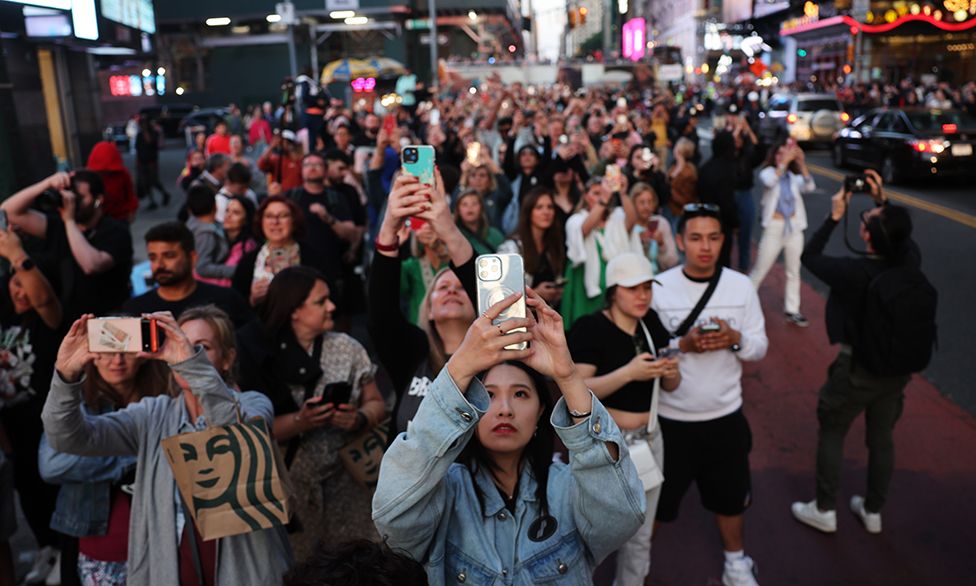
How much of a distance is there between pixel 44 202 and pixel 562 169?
4.42m

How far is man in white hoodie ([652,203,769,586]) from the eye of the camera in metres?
Result: 4.12

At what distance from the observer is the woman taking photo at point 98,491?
10.5 feet

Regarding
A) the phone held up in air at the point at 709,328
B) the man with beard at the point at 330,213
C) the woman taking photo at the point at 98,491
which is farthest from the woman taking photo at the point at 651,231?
the woman taking photo at the point at 98,491

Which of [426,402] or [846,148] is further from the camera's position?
[846,148]

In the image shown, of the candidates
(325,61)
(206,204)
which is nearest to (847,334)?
(206,204)

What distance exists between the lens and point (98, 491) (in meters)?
3.27

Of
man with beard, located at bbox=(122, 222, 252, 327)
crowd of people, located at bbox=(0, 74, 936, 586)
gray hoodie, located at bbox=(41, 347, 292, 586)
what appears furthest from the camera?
man with beard, located at bbox=(122, 222, 252, 327)

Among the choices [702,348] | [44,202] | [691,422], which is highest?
[44,202]

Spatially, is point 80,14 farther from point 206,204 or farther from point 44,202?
point 44,202

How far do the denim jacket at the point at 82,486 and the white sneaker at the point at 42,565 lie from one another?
5.17 ft

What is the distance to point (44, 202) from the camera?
5180 millimetres

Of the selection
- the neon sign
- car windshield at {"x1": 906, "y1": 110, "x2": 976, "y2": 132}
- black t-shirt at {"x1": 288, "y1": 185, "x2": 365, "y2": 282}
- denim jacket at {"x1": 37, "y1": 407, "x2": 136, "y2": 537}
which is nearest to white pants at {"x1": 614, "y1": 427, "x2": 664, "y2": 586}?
denim jacket at {"x1": 37, "y1": 407, "x2": 136, "y2": 537}

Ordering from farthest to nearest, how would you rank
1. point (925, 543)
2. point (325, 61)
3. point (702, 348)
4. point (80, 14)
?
1. point (325, 61)
2. point (80, 14)
3. point (925, 543)
4. point (702, 348)

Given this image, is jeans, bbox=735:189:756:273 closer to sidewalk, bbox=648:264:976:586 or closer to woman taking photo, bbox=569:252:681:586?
sidewalk, bbox=648:264:976:586
